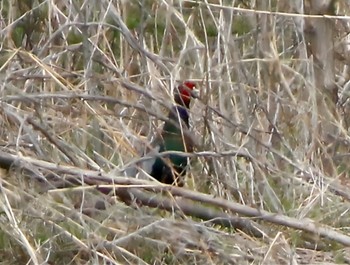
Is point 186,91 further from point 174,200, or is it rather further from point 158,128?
point 174,200

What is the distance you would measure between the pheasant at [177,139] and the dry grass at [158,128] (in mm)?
51

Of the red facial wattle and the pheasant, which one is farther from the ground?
the red facial wattle

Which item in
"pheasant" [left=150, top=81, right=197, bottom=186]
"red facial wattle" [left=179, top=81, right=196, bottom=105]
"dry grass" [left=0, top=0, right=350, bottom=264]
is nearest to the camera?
"dry grass" [left=0, top=0, right=350, bottom=264]

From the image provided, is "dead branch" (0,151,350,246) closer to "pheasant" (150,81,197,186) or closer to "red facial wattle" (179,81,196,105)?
"pheasant" (150,81,197,186)

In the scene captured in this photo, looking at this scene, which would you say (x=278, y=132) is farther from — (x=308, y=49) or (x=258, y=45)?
(x=308, y=49)

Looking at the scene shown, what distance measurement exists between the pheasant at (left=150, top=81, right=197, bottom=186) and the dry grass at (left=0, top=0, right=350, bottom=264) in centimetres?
5

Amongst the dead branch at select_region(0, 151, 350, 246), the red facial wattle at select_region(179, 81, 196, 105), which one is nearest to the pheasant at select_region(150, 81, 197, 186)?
the red facial wattle at select_region(179, 81, 196, 105)

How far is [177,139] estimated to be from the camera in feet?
11.4

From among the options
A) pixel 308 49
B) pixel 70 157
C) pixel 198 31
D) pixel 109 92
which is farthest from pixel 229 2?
pixel 70 157

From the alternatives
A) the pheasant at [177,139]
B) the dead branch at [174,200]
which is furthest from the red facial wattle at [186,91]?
the dead branch at [174,200]

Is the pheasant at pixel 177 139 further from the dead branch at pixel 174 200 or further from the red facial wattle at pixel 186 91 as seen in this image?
the dead branch at pixel 174 200

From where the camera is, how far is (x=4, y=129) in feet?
10.1

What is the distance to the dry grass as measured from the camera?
276 centimetres

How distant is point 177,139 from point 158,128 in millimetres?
113
